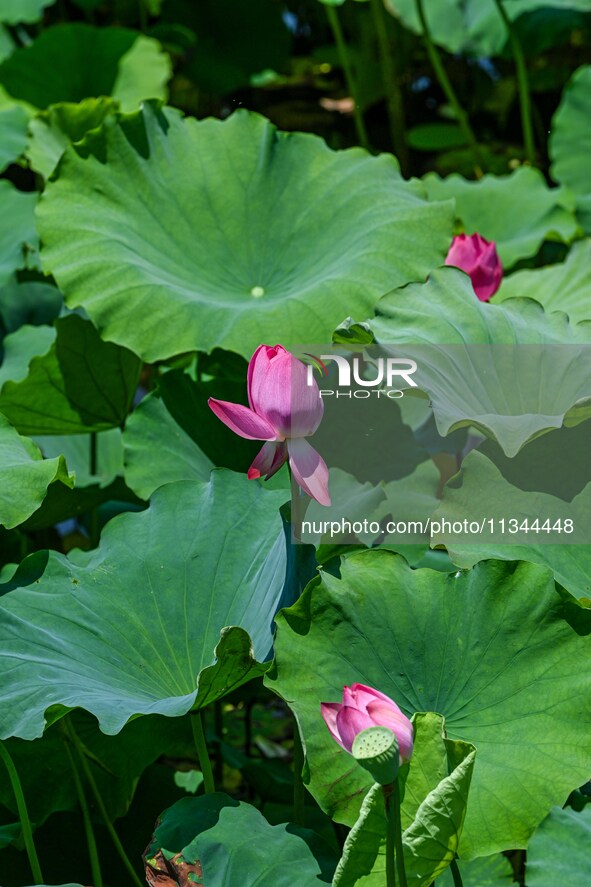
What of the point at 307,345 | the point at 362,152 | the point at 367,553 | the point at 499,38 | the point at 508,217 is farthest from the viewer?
the point at 499,38

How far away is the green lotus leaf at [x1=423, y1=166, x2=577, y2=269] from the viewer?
2.20m

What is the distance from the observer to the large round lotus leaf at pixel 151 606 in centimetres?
103

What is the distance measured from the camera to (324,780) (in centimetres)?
97

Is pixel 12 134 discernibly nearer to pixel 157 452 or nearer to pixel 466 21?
pixel 157 452

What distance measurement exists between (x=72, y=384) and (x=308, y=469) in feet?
2.22

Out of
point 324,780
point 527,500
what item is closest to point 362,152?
point 527,500

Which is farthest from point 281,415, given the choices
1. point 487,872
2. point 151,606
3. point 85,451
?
point 85,451

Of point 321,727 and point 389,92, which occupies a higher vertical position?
point 321,727

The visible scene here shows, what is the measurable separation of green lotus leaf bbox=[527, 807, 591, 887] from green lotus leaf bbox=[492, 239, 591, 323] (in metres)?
0.92

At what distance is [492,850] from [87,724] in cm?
55

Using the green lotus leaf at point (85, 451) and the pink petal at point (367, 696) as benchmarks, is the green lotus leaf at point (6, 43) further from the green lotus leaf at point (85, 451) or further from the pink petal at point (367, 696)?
the pink petal at point (367, 696)

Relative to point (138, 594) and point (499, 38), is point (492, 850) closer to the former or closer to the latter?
point (138, 594)

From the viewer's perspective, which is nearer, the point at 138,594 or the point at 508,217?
the point at 138,594

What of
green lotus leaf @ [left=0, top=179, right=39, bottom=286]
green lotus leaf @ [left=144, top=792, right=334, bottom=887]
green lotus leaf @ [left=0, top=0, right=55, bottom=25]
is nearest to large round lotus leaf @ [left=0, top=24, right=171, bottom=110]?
green lotus leaf @ [left=0, top=0, right=55, bottom=25]
